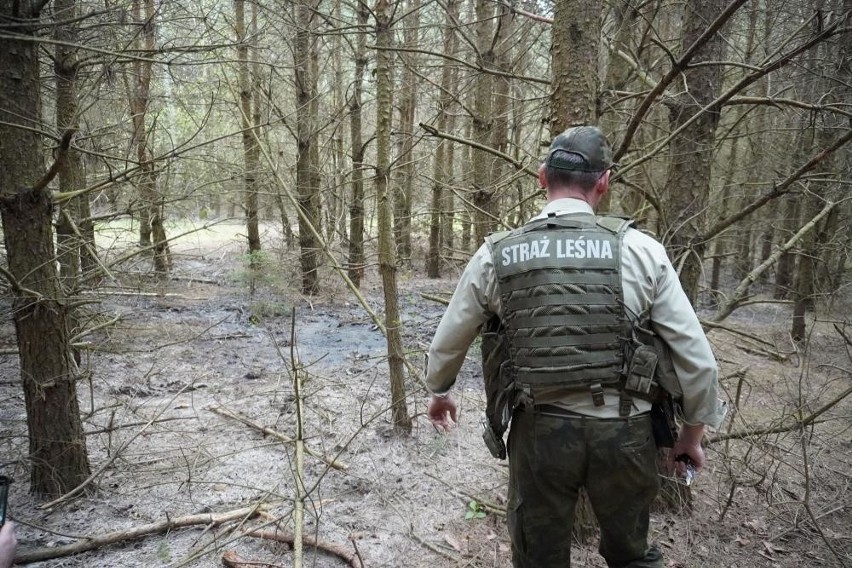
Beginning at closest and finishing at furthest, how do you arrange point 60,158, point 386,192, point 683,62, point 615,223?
point 615,223
point 683,62
point 60,158
point 386,192

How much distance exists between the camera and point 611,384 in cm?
207

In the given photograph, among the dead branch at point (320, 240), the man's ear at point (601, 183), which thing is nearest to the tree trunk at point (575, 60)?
the man's ear at point (601, 183)

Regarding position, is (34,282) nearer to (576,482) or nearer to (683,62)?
(576,482)

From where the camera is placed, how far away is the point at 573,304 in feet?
6.64

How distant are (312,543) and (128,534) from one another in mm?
1123

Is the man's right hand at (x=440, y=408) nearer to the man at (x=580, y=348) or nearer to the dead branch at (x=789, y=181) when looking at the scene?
the man at (x=580, y=348)

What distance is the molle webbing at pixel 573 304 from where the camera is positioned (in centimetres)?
202

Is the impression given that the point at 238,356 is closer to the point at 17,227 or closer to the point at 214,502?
the point at 214,502

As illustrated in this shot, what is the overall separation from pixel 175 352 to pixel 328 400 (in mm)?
2722

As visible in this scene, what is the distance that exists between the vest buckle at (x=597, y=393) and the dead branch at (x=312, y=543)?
1.98 m

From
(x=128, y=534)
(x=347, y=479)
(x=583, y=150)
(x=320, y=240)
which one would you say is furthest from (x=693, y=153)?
(x=128, y=534)

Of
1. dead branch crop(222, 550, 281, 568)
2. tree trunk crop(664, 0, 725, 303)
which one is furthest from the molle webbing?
dead branch crop(222, 550, 281, 568)

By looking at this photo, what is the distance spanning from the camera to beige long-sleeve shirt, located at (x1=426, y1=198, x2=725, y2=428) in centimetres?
201

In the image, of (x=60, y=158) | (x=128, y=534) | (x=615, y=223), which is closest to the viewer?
(x=615, y=223)
